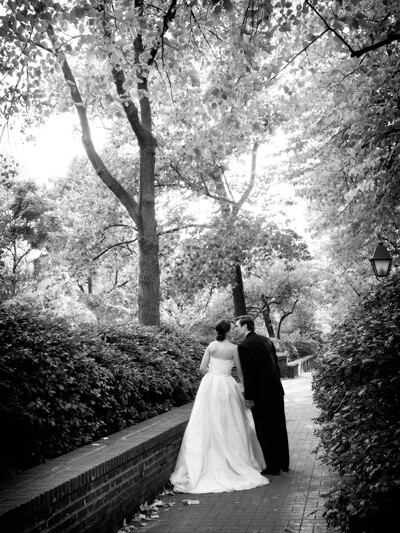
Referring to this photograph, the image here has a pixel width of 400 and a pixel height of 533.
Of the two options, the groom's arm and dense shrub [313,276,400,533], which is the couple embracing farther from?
dense shrub [313,276,400,533]

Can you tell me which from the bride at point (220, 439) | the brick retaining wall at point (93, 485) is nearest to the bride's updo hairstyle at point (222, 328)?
the bride at point (220, 439)

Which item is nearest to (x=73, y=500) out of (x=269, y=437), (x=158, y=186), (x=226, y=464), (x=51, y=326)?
(x=51, y=326)

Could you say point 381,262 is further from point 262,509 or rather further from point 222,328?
point 262,509

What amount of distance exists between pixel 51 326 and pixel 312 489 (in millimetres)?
3794

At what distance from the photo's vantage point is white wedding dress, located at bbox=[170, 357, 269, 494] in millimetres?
7609

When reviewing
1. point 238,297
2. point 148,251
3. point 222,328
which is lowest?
point 222,328

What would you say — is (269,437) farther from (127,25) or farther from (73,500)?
(127,25)

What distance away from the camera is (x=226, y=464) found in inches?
309

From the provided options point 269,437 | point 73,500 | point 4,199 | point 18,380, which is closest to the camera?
point 73,500

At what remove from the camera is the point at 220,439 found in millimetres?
8055

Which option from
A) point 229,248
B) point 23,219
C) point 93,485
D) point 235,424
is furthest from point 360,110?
point 23,219

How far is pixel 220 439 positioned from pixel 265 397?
3.19 feet

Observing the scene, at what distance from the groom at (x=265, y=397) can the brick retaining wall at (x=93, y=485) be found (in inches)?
51.5

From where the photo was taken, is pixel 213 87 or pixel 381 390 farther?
pixel 213 87
